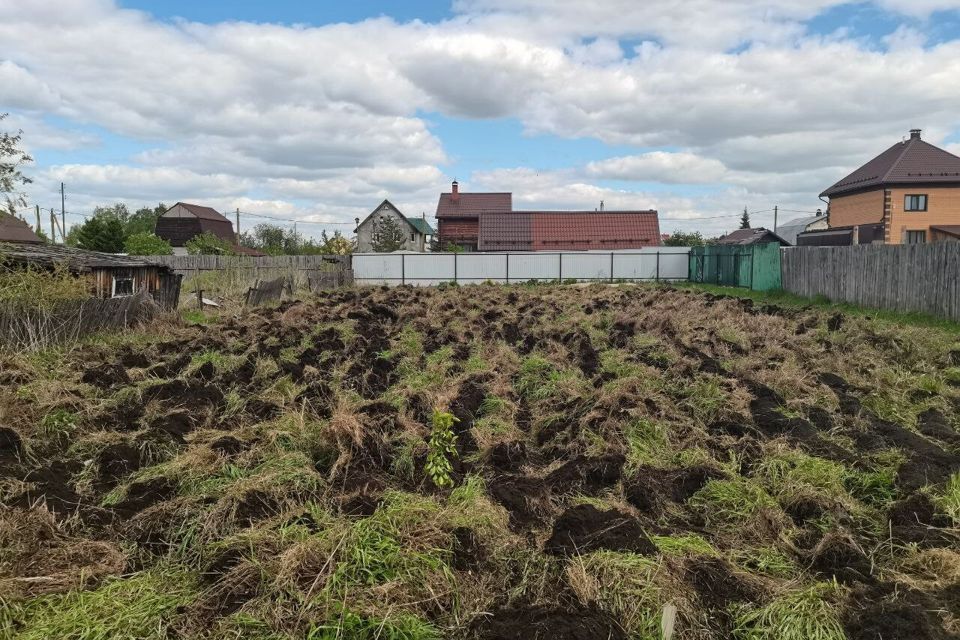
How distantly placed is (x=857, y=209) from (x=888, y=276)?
28477 millimetres

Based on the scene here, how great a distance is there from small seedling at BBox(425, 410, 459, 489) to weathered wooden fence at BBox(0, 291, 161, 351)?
6.64 meters

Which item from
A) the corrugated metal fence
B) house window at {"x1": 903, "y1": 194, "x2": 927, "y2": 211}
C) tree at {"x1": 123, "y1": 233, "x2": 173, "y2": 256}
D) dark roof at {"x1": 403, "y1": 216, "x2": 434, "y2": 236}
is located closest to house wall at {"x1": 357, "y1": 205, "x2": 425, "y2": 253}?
dark roof at {"x1": 403, "y1": 216, "x2": 434, "y2": 236}

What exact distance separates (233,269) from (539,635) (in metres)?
19.8

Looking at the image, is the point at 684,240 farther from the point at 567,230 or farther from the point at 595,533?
the point at 595,533

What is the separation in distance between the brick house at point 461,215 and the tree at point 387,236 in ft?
10.1

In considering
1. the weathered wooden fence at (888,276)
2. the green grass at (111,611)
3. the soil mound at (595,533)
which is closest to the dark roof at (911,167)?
the weathered wooden fence at (888,276)

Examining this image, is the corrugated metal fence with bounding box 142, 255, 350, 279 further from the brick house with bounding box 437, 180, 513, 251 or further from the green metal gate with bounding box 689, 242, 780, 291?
the brick house with bounding box 437, 180, 513, 251

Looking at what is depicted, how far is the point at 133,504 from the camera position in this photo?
12.1 feet

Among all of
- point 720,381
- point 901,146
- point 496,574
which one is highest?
point 901,146

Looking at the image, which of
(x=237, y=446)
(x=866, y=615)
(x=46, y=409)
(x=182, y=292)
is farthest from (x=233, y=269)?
(x=866, y=615)

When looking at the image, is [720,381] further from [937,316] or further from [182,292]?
[182,292]

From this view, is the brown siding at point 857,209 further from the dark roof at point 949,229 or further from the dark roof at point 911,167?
the dark roof at point 949,229

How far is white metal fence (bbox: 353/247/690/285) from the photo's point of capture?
28141 millimetres

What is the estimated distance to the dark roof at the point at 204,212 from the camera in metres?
51.7
